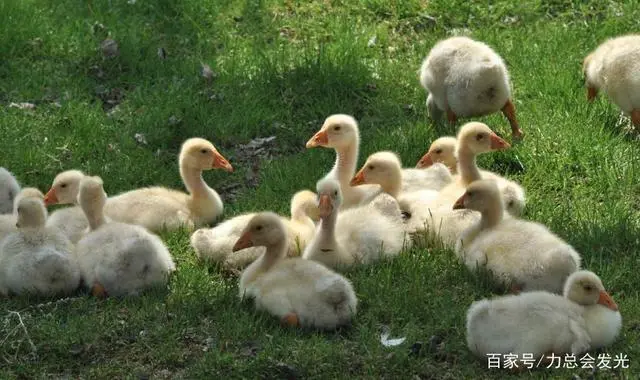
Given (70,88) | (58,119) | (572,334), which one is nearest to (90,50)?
(70,88)

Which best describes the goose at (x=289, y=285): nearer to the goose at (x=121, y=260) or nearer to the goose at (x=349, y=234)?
the goose at (x=349, y=234)

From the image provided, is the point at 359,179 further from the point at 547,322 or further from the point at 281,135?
the point at 547,322

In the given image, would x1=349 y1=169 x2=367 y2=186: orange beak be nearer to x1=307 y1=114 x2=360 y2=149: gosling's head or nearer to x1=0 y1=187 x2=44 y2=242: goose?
x1=307 y1=114 x2=360 y2=149: gosling's head

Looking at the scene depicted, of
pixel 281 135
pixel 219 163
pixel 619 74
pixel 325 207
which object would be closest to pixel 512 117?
pixel 619 74

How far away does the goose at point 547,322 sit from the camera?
621 cm

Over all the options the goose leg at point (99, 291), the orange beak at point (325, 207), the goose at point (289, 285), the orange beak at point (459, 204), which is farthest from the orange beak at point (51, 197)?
the orange beak at point (459, 204)

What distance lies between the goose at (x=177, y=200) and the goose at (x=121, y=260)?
65 cm

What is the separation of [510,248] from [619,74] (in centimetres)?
272

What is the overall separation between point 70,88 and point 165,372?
14.4ft

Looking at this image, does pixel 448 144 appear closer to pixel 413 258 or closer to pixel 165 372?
pixel 413 258

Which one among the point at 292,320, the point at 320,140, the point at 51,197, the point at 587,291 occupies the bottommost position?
the point at 292,320

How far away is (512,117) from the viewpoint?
9.28m

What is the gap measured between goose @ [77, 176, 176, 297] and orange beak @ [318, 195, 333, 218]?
952 mm

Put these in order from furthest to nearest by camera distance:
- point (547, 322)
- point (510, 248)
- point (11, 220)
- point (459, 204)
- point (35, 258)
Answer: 1. point (11, 220)
2. point (459, 204)
3. point (35, 258)
4. point (510, 248)
5. point (547, 322)
